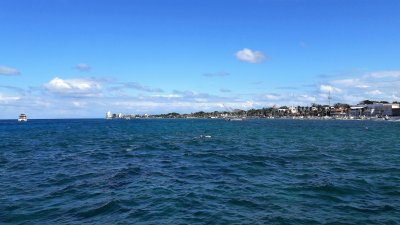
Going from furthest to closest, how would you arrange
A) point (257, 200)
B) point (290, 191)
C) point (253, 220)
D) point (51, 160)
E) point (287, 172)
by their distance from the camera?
1. point (51, 160)
2. point (287, 172)
3. point (290, 191)
4. point (257, 200)
5. point (253, 220)

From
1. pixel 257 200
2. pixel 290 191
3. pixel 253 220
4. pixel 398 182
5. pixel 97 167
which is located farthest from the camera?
pixel 97 167

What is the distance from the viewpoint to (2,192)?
27.4 m

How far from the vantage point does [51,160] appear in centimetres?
4709

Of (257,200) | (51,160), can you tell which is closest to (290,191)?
(257,200)

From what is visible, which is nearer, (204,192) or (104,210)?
(104,210)

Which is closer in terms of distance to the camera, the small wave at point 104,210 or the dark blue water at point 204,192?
the dark blue water at point 204,192

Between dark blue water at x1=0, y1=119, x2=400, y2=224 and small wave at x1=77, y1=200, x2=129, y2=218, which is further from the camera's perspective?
small wave at x1=77, y1=200, x2=129, y2=218

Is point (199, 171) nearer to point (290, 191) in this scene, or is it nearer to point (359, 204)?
point (290, 191)

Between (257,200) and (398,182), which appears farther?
(398,182)

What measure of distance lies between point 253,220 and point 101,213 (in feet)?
28.3

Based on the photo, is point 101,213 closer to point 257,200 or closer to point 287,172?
point 257,200

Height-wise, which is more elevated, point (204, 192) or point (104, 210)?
point (204, 192)

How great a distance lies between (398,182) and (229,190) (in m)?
13.6

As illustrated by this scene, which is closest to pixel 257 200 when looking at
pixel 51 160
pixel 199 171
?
pixel 199 171
